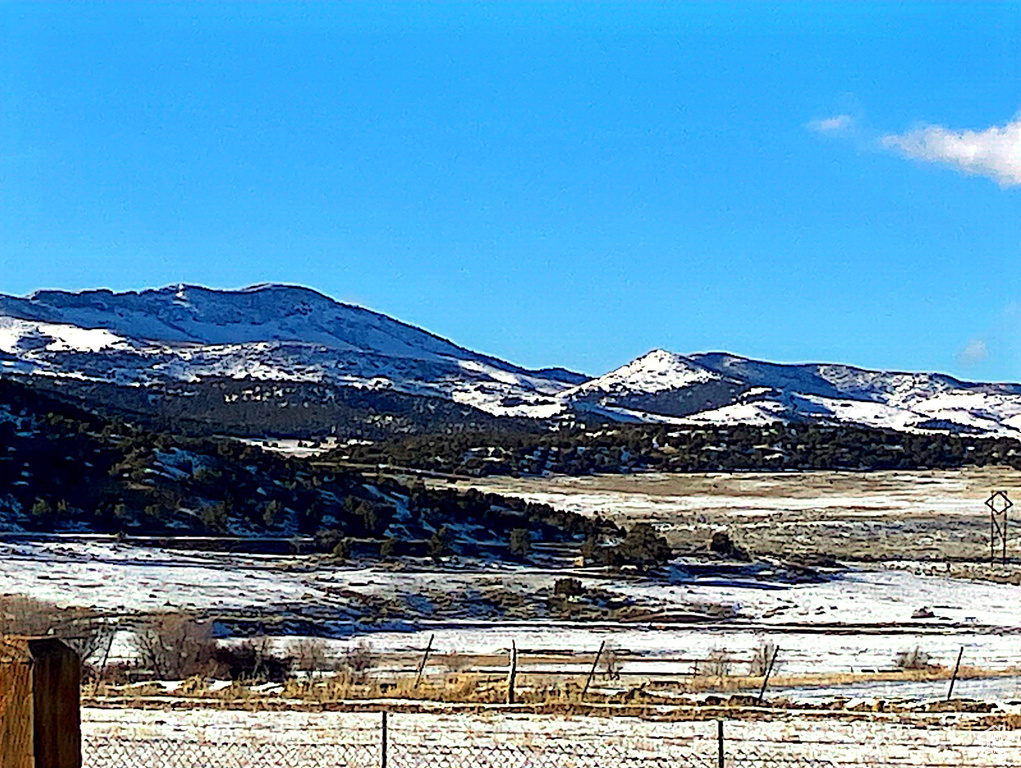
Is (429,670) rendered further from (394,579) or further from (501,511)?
(501,511)

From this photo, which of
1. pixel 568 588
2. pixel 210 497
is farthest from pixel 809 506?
pixel 568 588

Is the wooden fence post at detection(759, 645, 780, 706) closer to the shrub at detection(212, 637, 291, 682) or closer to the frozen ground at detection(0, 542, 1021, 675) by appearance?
the frozen ground at detection(0, 542, 1021, 675)

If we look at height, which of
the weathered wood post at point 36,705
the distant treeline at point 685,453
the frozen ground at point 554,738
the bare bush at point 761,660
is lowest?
the bare bush at point 761,660

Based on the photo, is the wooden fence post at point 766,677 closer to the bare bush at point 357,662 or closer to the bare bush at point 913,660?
the bare bush at point 913,660

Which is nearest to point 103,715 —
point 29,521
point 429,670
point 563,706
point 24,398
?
point 563,706

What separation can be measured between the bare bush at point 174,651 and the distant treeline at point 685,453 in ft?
157

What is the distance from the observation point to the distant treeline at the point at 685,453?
243ft

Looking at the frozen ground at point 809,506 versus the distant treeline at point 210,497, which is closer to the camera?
the distant treeline at point 210,497

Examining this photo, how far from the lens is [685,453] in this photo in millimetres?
76000

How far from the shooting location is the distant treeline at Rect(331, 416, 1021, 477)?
74.2 m

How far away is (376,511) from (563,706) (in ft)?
99.0

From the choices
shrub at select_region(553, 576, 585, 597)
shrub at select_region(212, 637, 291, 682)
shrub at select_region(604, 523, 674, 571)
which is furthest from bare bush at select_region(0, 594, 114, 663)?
shrub at select_region(604, 523, 674, 571)

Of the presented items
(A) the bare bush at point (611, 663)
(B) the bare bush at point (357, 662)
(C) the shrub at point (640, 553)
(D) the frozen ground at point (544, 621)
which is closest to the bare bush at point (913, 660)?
(D) the frozen ground at point (544, 621)

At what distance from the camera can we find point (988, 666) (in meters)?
24.0
